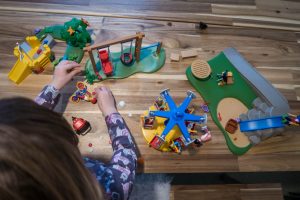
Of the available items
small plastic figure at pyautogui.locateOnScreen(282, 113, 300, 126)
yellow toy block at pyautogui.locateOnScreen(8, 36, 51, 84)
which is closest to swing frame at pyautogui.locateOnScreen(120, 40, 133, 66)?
yellow toy block at pyautogui.locateOnScreen(8, 36, 51, 84)

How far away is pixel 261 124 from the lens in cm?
80

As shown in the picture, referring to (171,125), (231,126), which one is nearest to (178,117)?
(171,125)

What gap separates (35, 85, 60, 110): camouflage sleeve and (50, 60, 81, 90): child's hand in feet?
0.05

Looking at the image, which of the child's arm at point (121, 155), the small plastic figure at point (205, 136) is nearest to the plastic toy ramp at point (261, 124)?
the small plastic figure at point (205, 136)

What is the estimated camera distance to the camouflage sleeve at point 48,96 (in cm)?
77

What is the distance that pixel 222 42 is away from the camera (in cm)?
96

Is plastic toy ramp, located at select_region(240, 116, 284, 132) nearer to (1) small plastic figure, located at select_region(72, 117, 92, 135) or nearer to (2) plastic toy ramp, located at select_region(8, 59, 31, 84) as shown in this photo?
(1) small plastic figure, located at select_region(72, 117, 92, 135)

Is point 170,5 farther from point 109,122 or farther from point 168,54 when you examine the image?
point 109,122

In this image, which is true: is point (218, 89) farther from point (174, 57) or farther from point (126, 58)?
point (126, 58)

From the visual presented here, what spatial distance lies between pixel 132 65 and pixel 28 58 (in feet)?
0.99

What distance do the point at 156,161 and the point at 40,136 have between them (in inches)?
17.3

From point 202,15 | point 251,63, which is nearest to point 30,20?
point 202,15

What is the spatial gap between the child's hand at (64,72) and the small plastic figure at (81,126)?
104 millimetres

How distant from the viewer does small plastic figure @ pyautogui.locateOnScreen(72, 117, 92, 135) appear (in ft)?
2.56
